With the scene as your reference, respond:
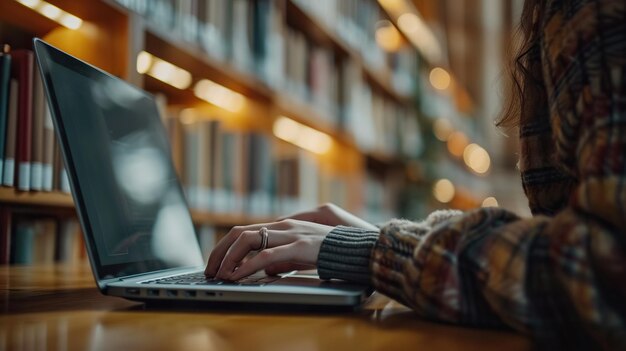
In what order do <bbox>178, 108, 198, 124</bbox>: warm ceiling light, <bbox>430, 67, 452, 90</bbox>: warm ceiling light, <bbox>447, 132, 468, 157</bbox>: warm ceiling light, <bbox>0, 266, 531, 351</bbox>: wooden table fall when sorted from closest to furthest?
1. <bbox>0, 266, 531, 351</bbox>: wooden table
2. <bbox>178, 108, 198, 124</bbox>: warm ceiling light
3. <bbox>430, 67, 452, 90</bbox>: warm ceiling light
4. <bbox>447, 132, 468, 157</bbox>: warm ceiling light

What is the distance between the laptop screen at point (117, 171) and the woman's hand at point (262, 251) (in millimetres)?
134

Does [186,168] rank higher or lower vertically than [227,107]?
lower

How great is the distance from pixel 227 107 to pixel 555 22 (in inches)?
63.1

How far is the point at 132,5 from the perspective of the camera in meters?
1.43

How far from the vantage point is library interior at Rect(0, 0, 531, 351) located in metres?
0.62

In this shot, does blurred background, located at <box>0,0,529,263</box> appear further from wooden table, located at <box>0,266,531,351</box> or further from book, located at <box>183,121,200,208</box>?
wooden table, located at <box>0,266,531,351</box>

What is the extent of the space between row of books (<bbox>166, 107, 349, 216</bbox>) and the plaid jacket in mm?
1247

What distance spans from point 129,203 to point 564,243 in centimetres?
61

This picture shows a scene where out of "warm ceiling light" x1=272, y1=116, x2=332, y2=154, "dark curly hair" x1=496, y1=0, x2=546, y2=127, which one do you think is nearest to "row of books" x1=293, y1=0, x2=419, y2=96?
"warm ceiling light" x1=272, y1=116, x2=332, y2=154

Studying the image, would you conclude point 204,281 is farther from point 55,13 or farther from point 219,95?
point 219,95

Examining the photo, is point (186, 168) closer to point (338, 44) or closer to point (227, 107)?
point (227, 107)

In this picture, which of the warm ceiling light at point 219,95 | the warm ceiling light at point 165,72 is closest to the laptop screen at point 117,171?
the warm ceiling light at point 165,72

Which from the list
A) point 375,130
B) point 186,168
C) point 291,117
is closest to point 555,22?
point 186,168

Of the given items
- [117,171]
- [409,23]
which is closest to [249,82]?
[117,171]
